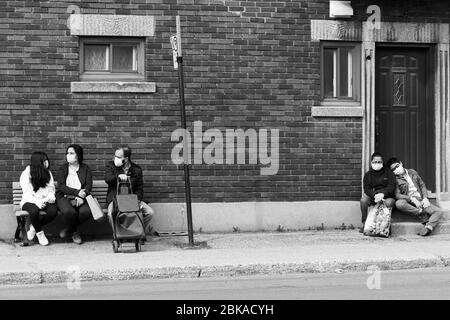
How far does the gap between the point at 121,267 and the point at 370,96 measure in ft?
17.5

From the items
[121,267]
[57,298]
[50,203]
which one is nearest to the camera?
[57,298]

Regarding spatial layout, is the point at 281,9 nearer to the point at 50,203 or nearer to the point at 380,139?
the point at 380,139

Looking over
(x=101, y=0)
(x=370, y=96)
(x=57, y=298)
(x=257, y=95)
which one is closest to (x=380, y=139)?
(x=370, y=96)

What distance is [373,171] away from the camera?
12.9 m

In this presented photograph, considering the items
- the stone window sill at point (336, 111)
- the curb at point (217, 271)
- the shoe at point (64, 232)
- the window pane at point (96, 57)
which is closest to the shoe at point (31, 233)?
the shoe at point (64, 232)

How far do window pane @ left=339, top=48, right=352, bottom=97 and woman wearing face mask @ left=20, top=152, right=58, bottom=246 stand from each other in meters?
4.85

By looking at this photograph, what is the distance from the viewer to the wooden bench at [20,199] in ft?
39.2

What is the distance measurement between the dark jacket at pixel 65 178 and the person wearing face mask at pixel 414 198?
4.59 metres

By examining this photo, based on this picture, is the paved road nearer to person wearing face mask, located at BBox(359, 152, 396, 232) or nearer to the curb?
the curb

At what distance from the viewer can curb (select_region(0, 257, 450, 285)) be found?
32.1 ft

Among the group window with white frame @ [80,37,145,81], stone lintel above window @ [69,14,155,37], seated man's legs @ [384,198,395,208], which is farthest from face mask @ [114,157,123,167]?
seated man's legs @ [384,198,395,208]

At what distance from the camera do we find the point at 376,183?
12797mm

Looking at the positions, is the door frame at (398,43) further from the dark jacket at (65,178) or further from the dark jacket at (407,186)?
the dark jacket at (65,178)

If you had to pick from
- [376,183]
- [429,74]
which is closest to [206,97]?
[376,183]
